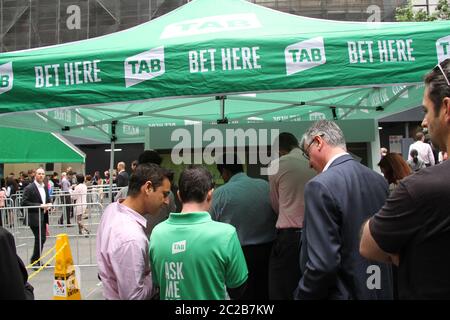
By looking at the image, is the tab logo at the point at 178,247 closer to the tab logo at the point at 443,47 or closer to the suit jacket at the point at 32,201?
the tab logo at the point at 443,47

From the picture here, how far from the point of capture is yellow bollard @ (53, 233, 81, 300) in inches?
154

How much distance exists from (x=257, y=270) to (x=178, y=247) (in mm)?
1898

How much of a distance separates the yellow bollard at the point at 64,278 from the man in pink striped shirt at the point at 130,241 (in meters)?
1.57

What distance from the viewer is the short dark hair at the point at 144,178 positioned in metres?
2.75

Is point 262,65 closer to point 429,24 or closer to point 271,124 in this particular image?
point 429,24

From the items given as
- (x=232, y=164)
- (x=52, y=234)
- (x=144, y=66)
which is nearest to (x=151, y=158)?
(x=232, y=164)

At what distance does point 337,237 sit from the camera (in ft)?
7.39

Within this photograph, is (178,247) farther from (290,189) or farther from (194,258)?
(290,189)

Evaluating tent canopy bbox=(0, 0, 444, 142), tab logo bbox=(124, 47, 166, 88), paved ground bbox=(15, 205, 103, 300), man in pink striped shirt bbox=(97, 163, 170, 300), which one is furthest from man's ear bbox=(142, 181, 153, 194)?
paved ground bbox=(15, 205, 103, 300)

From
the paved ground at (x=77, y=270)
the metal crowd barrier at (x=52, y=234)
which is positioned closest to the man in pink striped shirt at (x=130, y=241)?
the paved ground at (x=77, y=270)

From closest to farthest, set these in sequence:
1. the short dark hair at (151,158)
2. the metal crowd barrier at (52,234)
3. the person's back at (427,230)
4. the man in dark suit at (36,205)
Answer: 1. the person's back at (427,230)
2. the short dark hair at (151,158)
3. the man in dark suit at (36,205)
4. the metal crowd barrier at (52,234)

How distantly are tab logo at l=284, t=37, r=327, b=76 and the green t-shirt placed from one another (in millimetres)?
1488

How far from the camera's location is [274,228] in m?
4.08
